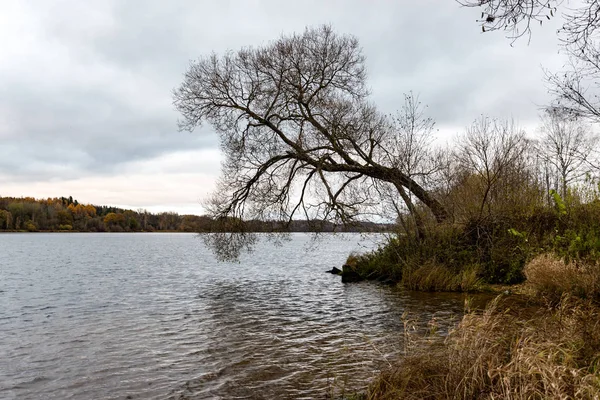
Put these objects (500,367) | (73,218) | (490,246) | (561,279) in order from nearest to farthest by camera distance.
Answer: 1. (500,367)
2. (561,279)
3. (490,246)
4. (73,218)

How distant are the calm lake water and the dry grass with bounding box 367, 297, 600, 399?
1845 mm

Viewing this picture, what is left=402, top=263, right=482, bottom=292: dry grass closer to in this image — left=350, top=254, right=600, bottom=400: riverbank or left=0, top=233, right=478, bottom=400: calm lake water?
left=0, top=233, right=478, bottom=400: calm lake water

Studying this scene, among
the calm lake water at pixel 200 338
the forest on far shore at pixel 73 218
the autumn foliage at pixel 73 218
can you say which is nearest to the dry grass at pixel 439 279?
the calm lake water at pixel 200 338

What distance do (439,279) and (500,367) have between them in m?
13.5

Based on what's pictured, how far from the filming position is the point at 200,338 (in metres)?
11.1

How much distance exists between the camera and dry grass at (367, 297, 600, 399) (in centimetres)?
438

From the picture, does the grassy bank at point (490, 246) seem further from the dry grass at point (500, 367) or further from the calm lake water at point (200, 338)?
the dry grass at point (500, 367)

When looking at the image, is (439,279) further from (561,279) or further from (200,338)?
(200,338)

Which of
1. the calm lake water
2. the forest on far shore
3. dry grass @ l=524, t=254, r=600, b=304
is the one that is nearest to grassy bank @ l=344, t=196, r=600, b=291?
the calm lake water

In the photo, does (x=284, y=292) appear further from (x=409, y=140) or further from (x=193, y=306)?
(x=409, y=140)

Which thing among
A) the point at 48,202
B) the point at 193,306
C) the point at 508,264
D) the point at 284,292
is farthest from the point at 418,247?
the point at 48,202

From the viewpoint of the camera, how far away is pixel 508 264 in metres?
17.5

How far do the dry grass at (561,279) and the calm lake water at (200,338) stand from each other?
8.26 feet

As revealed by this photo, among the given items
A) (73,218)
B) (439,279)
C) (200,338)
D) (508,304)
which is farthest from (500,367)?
(73,218)
